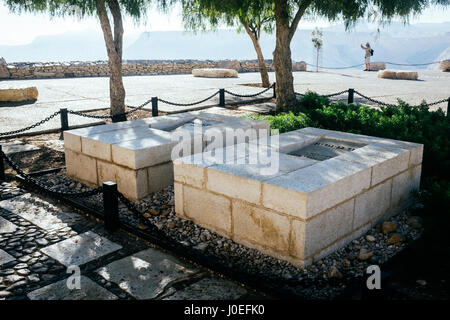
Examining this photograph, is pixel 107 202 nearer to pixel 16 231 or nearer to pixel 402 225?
pixel 16 231

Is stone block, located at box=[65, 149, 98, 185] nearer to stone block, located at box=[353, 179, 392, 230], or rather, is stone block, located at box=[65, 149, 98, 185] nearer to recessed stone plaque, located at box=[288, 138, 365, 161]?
recessed stone plaque, located at box=[288, 138, 365, 161]

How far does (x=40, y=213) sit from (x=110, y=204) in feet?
3.69

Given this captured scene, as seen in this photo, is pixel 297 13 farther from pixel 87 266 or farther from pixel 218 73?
pixel 218 73

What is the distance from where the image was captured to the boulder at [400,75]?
21.5 m

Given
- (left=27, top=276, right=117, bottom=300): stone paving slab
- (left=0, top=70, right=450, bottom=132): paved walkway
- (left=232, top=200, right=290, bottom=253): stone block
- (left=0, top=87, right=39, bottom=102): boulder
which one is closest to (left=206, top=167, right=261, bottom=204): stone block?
(left=232, top=200, right=290, bottom=253): stone block

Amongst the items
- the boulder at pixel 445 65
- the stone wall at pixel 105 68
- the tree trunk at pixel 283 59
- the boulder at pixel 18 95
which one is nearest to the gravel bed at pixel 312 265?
the tree trunk at pixel 283 59

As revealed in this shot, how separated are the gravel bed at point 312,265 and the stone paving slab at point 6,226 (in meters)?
1.01

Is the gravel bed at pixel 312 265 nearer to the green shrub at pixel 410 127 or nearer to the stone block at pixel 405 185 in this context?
the stone block at pixel 405 185

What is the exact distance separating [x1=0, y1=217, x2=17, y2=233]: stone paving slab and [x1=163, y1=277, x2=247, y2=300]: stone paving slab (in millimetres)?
2279

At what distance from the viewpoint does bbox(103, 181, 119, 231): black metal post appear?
4625mm

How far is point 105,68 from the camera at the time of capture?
2277 centimetres

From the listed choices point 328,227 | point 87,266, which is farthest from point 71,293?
point 328,227
